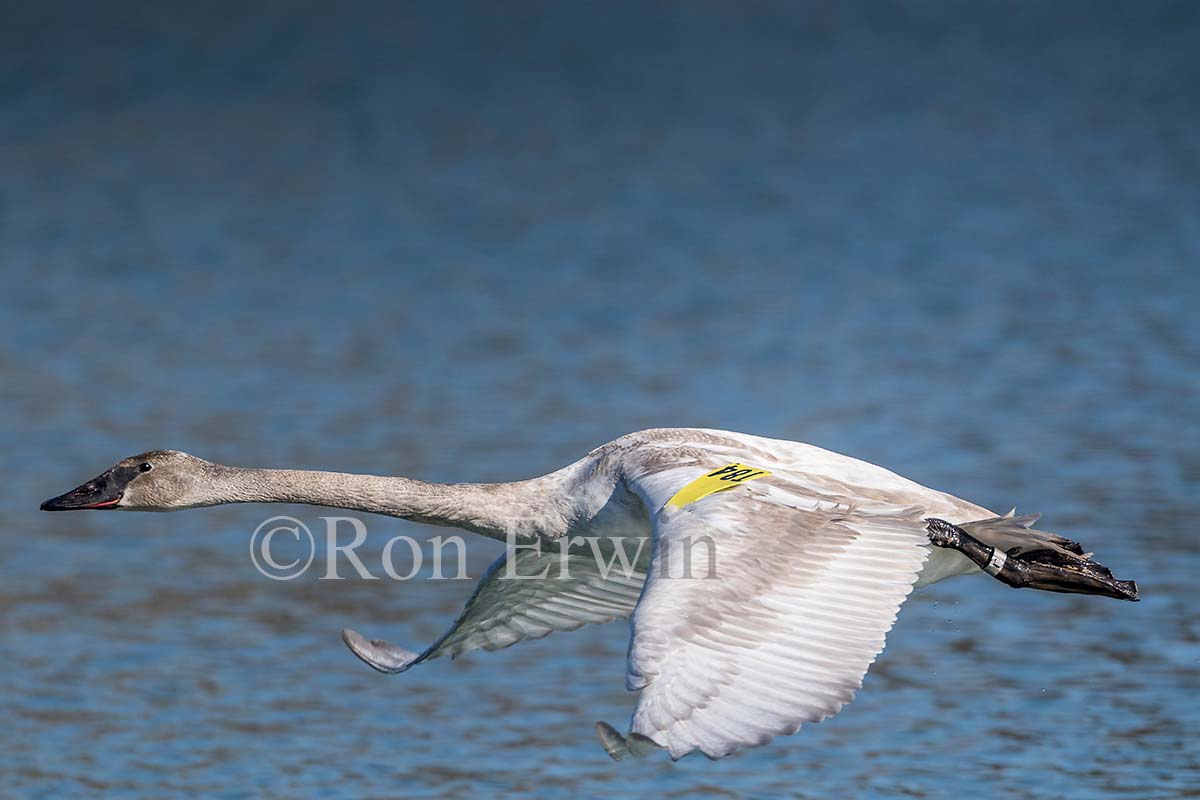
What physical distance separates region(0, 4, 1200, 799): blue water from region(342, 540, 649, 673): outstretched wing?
711 mm

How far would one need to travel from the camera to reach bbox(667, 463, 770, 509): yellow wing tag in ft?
28.6

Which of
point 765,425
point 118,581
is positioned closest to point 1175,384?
point 765,425

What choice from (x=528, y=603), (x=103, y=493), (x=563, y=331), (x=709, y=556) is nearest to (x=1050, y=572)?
(x=709, y=556)

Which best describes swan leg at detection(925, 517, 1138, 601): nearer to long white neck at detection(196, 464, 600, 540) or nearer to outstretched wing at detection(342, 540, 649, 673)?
outstretched wing at detection(342, 540, 649, 673)

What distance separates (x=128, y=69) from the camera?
3759 cm

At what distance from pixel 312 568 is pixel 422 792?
4.35 m

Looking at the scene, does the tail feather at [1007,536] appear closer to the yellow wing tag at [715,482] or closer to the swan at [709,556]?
the swan at [709,556]

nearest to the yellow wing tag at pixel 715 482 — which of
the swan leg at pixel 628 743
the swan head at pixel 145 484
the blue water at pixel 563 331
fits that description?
the swan leg at pixel 628 743

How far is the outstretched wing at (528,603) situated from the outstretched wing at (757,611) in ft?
4.63

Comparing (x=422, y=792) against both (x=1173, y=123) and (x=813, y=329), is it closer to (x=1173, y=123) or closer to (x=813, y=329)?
(x=813, y=329)

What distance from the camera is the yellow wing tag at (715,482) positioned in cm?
872

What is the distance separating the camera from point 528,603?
10.6 m

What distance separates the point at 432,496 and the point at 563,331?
40.1 ft

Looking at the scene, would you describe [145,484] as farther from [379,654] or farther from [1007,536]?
[1007,536]
